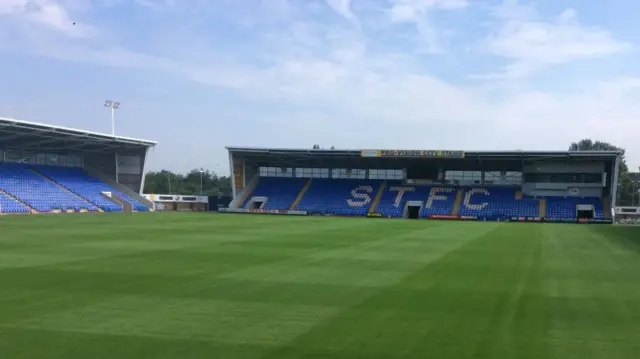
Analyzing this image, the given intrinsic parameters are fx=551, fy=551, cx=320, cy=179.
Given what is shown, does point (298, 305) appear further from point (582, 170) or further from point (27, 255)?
point (582, 170)

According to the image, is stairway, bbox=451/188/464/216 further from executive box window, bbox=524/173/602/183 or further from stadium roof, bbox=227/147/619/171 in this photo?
executive box window, bbox=524/173/602/183

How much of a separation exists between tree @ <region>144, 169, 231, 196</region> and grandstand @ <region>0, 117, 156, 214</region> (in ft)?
161

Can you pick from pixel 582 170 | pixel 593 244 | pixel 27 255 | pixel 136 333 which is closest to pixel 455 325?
pixel 136 333

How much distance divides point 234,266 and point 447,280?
6.02m

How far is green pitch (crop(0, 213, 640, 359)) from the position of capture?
25.0 feet

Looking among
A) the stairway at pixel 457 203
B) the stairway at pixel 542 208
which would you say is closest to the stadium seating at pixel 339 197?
the stairway at pixel 457 203

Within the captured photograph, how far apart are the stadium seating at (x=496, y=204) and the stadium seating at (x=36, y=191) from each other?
42.1m

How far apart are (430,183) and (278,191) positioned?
1985 cm

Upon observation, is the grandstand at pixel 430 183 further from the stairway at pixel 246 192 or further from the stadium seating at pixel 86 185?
the stadium seating at pixel 86 185

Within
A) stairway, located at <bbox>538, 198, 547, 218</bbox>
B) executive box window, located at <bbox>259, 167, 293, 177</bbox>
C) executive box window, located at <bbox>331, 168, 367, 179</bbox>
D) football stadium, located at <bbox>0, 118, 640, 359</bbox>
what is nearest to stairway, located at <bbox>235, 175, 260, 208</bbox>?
executive box window, located at <bbox>259, 167, 293, 177</bbox>

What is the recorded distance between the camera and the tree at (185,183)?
406 ft

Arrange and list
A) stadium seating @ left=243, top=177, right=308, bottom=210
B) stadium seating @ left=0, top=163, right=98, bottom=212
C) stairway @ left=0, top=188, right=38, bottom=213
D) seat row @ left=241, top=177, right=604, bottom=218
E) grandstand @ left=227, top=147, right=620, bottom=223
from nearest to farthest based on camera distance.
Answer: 1. stairway @ left=0, top=188, right=38, bottom=213
2. stadium seating @ left=0, top=163, right=98, bottom=212
3. grandstand @ left=227, top=147, right=620, bottom=223
4. seat row @ left=241, top=177, right=604, bottom=218
5. stadium seating @ left=243, top=177, right=308, bottom=210

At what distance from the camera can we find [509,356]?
7250 millimetres

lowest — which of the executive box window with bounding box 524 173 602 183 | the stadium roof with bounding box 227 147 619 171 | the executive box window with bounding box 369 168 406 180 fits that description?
the executive box window with bounding box 524 173 602 183
